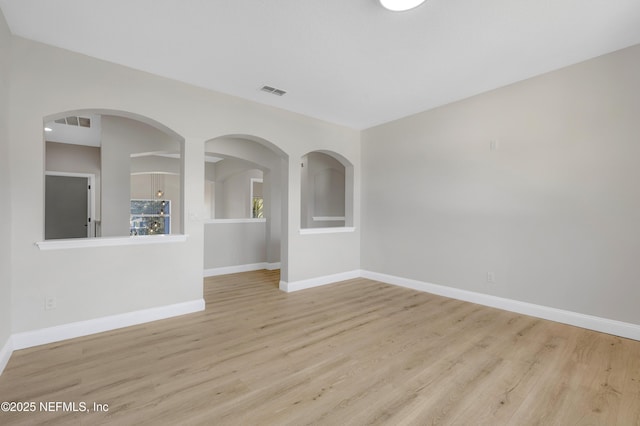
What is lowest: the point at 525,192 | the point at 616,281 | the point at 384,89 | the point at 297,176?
the point at 616,281

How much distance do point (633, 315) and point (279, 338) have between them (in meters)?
3.45

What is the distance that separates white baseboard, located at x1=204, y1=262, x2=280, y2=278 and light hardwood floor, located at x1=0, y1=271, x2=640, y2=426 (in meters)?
2.19

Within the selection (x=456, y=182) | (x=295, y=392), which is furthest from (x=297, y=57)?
(x=295, y=392)

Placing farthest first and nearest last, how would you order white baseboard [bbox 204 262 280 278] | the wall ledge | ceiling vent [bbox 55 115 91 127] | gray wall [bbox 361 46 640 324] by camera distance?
white baseboard [bbox 204 262 280 278] → ceiling vent [bbox 55 115 91 127] → gray wall [bbox 361 46 640 324] → the wall ledge

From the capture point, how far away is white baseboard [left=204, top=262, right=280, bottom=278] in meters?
5.57

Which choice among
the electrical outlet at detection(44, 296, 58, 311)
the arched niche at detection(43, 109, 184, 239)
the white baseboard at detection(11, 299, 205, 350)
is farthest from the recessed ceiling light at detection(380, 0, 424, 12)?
the electrical outlet at detection(44, 296, 58, 311)

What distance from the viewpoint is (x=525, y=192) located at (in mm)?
3451

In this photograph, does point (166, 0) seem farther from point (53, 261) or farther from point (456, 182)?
point (456, 182)

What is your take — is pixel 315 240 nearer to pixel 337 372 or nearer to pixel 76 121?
pixel 337 372

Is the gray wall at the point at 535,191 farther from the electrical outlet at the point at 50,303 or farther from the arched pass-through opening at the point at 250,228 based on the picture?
the electrical outlet at the point at 50,303

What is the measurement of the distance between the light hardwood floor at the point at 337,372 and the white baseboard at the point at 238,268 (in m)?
2.19

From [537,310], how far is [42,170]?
215 inches

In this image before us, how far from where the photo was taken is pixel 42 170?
8.95 feet

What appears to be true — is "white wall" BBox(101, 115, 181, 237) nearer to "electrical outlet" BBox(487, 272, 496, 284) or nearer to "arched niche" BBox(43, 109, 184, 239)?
"arched niche" BBox(43, 109, 184, 239)
